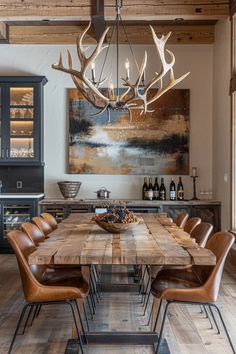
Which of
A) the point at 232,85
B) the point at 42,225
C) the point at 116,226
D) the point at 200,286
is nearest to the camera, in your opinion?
the point at 200,286

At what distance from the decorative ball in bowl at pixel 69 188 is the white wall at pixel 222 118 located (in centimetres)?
223

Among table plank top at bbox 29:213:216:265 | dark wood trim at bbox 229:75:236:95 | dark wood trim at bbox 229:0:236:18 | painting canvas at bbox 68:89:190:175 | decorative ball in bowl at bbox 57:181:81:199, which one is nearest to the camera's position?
table plank top at bbox 29:213:216:265

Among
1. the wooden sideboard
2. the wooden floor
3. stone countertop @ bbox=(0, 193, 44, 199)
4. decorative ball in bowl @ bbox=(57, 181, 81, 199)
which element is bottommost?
the wooden floor

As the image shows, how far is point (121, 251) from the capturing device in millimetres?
2852

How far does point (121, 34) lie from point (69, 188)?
105 inches

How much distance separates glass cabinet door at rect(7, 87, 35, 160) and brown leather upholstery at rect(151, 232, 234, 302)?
13.1 ft

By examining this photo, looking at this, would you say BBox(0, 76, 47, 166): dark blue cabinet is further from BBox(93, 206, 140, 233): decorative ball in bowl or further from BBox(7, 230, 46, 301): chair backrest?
BBox(7, 230, 46, 301): chair backrest

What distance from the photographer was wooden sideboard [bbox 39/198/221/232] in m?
6.66

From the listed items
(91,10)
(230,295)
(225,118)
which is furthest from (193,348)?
(91,10)

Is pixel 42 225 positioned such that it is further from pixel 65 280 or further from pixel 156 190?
pixel 156 190

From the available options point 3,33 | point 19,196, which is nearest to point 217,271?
point 19,196

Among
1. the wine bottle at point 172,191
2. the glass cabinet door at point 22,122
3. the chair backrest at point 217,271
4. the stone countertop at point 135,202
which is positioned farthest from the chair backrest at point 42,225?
the wine bottle at point 172,191

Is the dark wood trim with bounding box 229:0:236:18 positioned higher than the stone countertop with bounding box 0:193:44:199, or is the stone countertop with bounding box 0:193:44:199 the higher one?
the dark wood trim with bounding box 229:0:236:18

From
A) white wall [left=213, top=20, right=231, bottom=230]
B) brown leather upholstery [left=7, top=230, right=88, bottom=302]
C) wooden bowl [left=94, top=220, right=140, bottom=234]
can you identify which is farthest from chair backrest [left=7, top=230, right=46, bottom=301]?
white wall [left=213, top=20, right=231, bottom=230]
